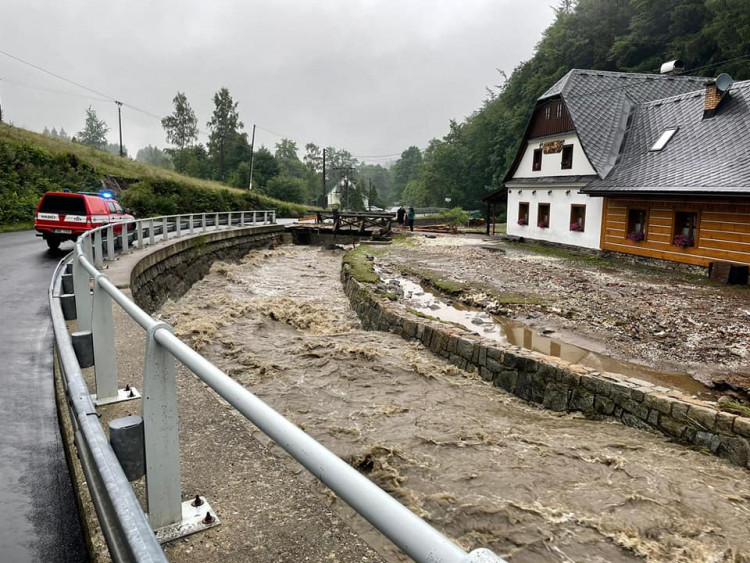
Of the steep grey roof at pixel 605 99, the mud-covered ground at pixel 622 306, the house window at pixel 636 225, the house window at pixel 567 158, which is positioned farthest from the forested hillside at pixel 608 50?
the mud-covered ground at pixel 622 306

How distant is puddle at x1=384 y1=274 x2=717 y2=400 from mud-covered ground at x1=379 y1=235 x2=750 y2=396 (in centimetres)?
29

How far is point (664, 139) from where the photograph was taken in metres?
20.8

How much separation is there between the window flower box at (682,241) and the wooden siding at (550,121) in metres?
8.62

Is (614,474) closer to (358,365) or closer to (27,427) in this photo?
(358,365)

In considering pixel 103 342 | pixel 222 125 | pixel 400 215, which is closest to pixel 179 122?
pixel 222 125

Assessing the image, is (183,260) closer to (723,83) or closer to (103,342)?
(103,342)

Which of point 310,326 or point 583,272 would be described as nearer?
point 310,326

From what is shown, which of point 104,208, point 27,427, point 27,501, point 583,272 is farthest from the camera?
→ point 583,272

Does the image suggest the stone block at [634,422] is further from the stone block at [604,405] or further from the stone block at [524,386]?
the stone block at [524,386]

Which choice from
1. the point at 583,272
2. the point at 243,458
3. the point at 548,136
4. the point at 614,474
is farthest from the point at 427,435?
the point at 548,136

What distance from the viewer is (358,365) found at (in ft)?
31.2

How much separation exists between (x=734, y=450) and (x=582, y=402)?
6.48 feet

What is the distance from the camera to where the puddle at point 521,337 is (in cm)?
818

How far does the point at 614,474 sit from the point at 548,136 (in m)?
23.7
